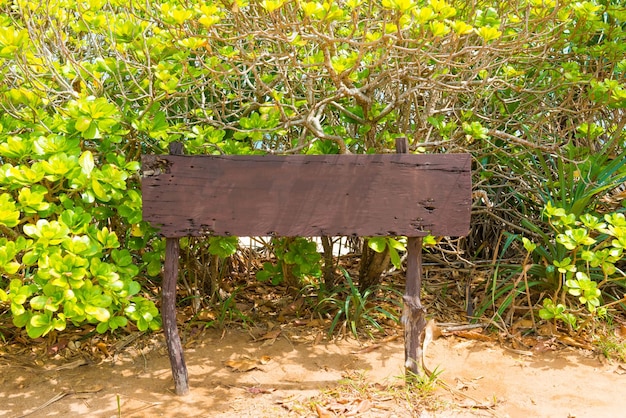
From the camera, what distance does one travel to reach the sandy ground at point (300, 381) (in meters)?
2.84

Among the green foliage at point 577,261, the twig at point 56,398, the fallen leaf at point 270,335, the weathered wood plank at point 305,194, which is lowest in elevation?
the twig at point 56,398

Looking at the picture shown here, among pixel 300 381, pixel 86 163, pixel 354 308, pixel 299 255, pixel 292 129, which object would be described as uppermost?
pixel 292 129

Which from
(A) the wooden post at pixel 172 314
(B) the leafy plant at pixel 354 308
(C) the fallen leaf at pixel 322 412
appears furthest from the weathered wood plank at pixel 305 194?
(B) the leafy plant at pixel 354 308

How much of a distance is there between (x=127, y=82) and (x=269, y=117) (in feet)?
3.23

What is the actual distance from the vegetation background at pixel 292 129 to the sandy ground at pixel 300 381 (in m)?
0.25

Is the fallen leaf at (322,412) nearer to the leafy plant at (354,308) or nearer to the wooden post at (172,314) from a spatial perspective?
the wooden post at (172,314)

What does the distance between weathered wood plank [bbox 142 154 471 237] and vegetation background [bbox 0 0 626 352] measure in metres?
0.30

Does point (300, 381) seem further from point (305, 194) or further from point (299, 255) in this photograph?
point (305, 194)

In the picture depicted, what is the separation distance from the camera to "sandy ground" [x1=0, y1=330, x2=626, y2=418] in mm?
2844

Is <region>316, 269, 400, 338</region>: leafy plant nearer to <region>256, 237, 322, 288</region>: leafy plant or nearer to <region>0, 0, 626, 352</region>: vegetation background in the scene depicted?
<region>0, 0, 626, 352</region>: vegetation background

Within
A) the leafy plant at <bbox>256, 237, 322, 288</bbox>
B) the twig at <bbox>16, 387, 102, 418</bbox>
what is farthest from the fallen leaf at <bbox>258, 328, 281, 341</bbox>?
the twig at <bbox>16, 387, 102, 418</bbox>

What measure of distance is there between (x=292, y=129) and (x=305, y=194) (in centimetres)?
134

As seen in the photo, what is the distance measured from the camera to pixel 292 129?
408 cm

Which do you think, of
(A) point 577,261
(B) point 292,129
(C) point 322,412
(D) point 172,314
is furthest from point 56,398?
(A) point 577,261
